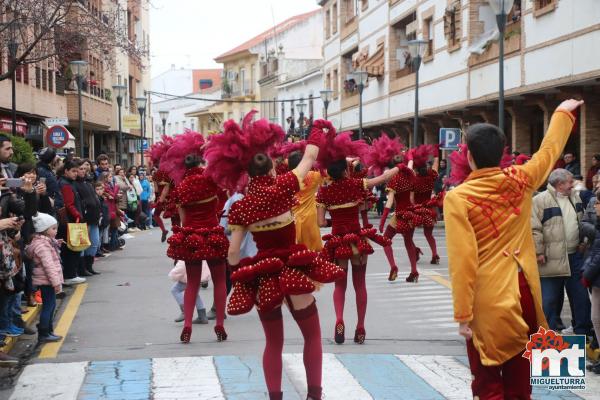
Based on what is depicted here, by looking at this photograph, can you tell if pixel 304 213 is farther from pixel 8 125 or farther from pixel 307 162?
pixel 8 125

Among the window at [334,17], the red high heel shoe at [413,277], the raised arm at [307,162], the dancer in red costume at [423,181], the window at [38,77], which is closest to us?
the raised arm at [307,162]

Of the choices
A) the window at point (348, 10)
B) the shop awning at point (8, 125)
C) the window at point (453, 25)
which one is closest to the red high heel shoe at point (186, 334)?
the shop awning at point (8, 125)

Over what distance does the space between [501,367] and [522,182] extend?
1.03 m

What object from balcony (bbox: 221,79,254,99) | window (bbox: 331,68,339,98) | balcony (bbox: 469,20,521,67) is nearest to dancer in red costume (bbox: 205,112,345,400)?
balcony (bbox: 469,20,521,67)

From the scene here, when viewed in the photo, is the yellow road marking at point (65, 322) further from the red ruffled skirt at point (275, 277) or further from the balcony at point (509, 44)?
the balcony at point (509, 44)

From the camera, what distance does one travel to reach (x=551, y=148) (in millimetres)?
5824

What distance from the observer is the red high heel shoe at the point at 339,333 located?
9922mm

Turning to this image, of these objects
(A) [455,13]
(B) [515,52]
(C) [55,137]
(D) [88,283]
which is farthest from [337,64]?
(D) [88,283]

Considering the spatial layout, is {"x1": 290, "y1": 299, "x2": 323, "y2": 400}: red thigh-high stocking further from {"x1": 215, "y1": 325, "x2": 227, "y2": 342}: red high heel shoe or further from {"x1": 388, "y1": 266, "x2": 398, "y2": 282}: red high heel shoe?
{"x1": 388, "y1": 266, "x2": 398, "y2": 282}: red high heel shoe

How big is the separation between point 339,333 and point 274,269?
3.12m

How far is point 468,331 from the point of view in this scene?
17.8ft

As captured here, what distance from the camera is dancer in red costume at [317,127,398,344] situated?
10109mm

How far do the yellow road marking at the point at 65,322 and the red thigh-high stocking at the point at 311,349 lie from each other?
359cm

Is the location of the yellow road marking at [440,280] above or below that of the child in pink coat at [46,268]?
below
